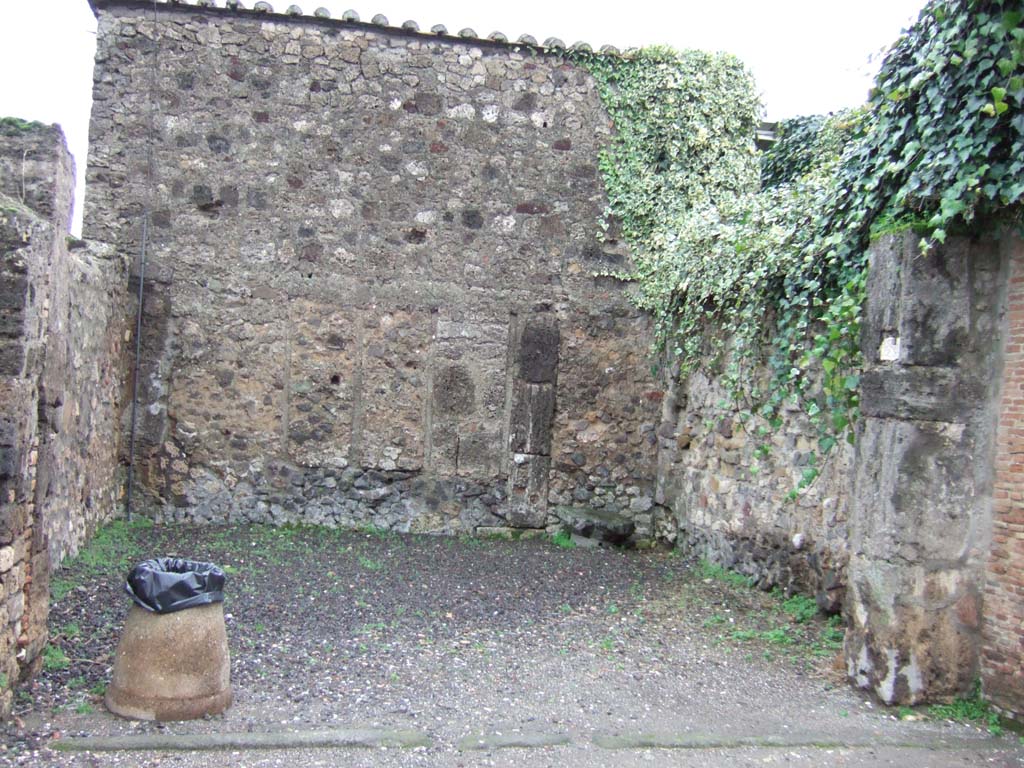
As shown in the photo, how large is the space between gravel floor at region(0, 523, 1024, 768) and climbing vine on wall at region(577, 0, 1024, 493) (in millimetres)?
1303

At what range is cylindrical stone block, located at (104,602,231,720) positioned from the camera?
3.83m

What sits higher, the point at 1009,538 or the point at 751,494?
the point at 1009,538

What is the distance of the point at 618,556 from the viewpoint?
810 cm

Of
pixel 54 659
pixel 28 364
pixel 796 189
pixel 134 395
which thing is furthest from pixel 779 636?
pixel 134 395

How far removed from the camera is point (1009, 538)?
13.8 ft

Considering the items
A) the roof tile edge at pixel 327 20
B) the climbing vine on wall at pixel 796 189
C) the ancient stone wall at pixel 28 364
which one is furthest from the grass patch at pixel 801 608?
the roof tile edge at pixel 327 20

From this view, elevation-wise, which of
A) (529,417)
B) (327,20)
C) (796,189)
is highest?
(327,20)

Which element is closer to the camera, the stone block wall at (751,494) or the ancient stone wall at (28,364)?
the ancient stone wall at (28,364)

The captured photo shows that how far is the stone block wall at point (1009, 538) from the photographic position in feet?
13.5

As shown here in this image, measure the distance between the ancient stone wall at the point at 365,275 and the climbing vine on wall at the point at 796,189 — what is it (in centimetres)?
56

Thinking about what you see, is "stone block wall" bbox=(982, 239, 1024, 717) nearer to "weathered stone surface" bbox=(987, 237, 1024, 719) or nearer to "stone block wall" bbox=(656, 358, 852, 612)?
"weathered stone surface" bbox=(987, 237, 1024, 719)

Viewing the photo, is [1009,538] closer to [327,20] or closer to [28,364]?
[28,364]

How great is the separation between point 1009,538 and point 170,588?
4.04 m

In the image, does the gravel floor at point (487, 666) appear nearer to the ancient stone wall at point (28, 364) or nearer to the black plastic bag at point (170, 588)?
the ancient stone wall at point (28, 364)
